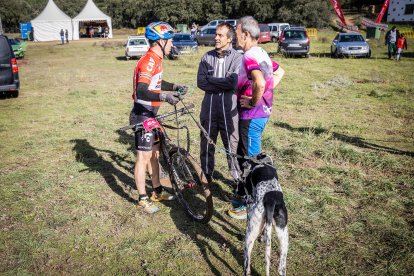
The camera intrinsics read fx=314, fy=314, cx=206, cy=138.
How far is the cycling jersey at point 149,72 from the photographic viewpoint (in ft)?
12.0

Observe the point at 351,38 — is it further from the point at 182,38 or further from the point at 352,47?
the point at 182,38

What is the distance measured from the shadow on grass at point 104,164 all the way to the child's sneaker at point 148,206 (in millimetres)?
382

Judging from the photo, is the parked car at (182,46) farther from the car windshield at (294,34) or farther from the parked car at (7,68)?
the parked car at (7,68)

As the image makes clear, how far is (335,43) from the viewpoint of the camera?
67.7ft

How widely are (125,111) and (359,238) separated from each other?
7.30 metres

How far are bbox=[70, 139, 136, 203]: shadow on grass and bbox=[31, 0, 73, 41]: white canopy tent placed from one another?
40664mm

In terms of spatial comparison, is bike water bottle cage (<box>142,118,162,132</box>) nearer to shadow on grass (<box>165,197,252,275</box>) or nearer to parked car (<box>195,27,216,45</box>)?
shadow on grass (<box>165,197,252,275</box>)

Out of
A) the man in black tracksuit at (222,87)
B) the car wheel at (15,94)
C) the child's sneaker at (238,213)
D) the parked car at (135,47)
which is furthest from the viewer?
the parked car at (135,47)

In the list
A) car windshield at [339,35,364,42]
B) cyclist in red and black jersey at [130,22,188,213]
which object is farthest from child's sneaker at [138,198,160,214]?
car windshield at [339,35,364,42]

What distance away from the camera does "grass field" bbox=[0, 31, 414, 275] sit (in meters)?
3.36

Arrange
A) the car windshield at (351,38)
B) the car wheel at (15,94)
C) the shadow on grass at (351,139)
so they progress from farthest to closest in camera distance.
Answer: the car windshield at (351,38), the car wheel at (15,94), the shadow on grass at (351,139)

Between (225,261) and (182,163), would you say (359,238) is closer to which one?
(225,261)

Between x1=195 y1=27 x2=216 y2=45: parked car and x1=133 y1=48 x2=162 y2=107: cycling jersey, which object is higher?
x1=195 y1=27 x2=216 y2=45: parked car

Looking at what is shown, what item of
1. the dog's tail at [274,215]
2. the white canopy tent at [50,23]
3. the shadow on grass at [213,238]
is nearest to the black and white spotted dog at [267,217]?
the dog's tail at [274,215]
